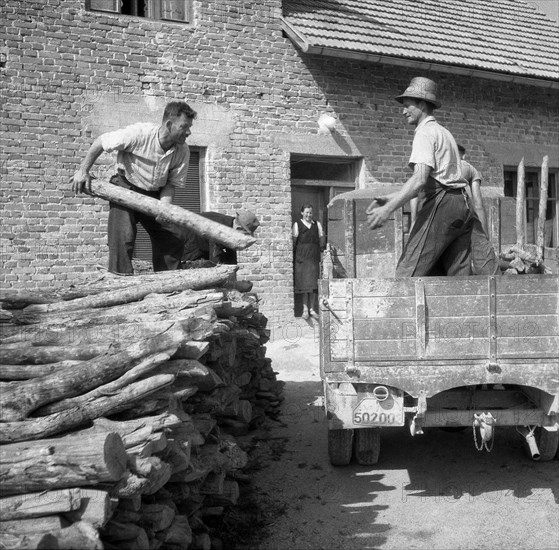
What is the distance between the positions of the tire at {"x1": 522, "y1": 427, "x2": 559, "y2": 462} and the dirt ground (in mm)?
73

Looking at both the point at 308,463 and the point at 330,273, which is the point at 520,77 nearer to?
the point at 330,273

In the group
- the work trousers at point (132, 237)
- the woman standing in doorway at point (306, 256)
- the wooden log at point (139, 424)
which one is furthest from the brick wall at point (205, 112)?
the wooden log at point (139, 424)

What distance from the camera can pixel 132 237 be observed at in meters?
6.16

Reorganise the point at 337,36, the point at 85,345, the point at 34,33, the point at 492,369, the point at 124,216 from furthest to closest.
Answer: the point at 337,36
the point at 34,33
the point at 124,216
the point at 492,369
the point at 85,345

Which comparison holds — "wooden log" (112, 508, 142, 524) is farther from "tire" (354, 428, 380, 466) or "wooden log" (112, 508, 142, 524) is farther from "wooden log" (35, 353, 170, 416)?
"tire" (354, 428, 380, 466)

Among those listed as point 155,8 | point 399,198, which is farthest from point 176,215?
point 155,8

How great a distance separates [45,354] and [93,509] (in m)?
1.32

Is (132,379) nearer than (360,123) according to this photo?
Yes

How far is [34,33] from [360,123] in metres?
5.15

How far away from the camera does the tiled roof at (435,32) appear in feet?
37.2

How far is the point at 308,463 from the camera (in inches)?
222

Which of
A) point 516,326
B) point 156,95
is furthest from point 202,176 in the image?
point 516,326

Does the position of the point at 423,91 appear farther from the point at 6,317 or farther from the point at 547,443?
the point at 6,317

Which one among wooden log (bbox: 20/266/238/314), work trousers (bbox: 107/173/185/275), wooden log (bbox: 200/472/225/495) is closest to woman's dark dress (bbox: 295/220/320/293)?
work trousers (bbox: 107/173/185/275)
